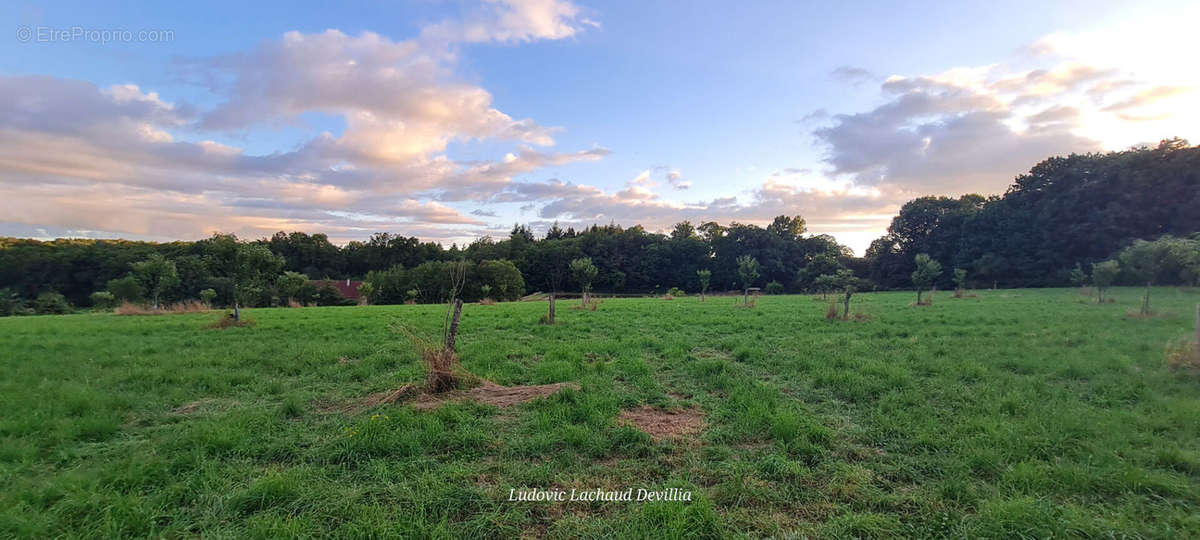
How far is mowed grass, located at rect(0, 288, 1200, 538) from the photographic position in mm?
3234

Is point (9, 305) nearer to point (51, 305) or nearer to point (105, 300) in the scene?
point (51, 305)

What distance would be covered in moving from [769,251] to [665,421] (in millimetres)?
67416

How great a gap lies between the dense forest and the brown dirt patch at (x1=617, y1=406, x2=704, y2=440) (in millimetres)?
17676

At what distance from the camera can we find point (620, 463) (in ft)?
14.0

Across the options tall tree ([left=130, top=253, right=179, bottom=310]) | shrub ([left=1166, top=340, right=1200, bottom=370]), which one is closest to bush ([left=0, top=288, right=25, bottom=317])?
tall tree ([left=130, top=253, right=179, bottom=310])

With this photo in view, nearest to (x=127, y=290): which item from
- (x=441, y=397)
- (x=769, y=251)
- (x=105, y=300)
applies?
(x=105, y=300)

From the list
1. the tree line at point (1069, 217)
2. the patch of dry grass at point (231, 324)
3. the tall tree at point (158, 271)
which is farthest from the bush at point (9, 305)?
the tree line at point (1069, 217)

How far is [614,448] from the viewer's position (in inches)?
182

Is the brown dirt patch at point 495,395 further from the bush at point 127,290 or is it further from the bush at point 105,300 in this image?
the bush at point 127,290

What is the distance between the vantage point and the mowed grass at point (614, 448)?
10.6ft

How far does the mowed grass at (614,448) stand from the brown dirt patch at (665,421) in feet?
0.67

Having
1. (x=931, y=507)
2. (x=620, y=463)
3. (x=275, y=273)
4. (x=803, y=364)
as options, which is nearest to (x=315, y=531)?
(x=620, y=463)

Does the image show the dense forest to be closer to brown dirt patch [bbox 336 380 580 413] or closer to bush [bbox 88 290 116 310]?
bush [bbox 88 290 116 310]

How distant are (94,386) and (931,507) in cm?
1070
